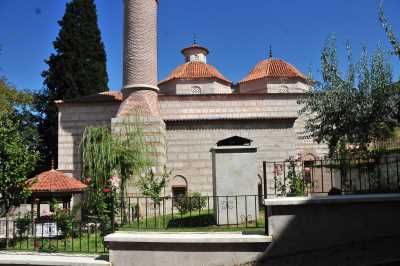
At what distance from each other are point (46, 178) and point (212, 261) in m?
8.78

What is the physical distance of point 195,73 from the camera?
874 inches

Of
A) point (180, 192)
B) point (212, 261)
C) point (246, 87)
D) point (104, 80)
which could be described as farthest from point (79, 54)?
point (212, 261)

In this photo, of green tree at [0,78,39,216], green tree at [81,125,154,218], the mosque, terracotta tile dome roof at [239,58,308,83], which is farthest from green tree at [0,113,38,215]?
terracotta tile dome roof at [239,58,308,83]

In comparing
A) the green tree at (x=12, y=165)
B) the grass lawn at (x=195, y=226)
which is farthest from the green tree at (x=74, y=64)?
the grass lawn at (x=195, y=226)

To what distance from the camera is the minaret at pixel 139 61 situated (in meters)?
15.0

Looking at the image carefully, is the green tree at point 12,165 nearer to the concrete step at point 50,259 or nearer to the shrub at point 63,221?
the shrub at point 63,221

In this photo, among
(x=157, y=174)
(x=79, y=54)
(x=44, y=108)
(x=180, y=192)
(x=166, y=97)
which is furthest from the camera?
(x=44, y=108)

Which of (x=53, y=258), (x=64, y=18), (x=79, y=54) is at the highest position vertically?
(x=64, y=18)

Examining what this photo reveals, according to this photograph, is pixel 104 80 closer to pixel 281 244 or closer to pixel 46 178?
pixel 46 178

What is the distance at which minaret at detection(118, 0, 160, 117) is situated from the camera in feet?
49.2

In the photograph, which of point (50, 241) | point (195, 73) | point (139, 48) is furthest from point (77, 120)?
point (50, 241)

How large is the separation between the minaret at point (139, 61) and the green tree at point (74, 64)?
11363 millimetres

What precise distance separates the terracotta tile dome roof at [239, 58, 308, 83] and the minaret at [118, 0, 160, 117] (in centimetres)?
890

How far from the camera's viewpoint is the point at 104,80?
88.7 feet
